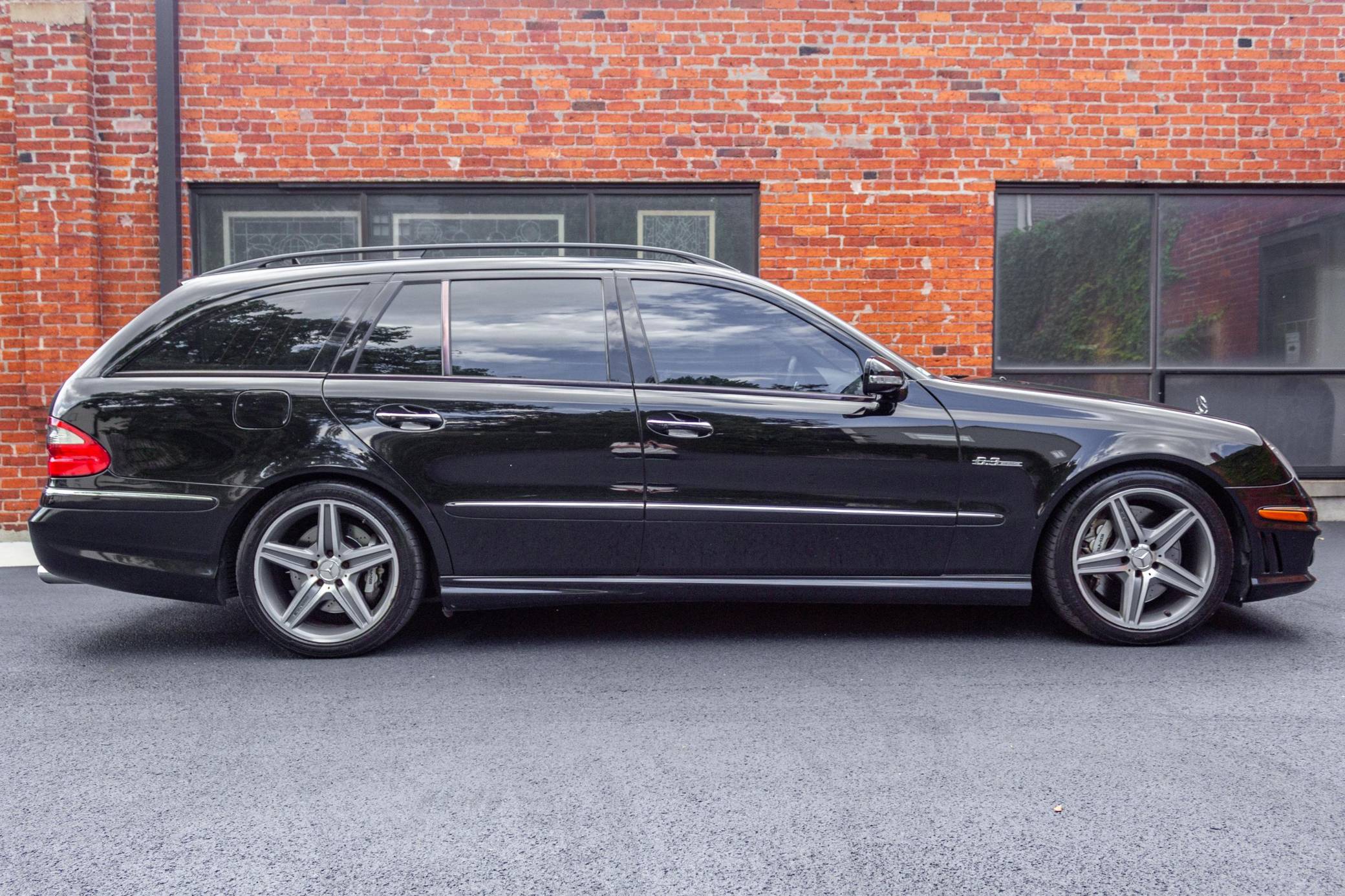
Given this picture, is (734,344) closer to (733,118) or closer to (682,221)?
(682,221)

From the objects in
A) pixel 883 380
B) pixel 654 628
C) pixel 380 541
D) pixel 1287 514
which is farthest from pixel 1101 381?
pixel 380 541

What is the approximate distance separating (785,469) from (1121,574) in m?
1.48

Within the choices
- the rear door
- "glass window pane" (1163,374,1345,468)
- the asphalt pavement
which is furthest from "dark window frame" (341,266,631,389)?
"glass window pane" (1163,374,1345,468)

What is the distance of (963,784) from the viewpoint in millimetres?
Result: 2850

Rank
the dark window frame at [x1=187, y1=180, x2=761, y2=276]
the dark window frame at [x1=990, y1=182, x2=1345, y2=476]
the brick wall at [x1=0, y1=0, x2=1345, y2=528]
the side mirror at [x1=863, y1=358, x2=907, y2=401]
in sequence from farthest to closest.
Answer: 1. the dark window frame at [x1=990, y1=182, x2=1345, y2=476]
2. the dark window frame at [x1=187, y1=180, x2=761, y2=276]
3. the brick wall at [x1=0, y1=0, x2=1345, y2=528]
4. the side mirror at [x1=863, y1=358, x2=907, y2=401]

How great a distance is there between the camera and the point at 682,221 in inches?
310

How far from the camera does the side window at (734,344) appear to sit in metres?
4.30

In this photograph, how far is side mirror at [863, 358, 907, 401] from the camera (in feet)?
13.6

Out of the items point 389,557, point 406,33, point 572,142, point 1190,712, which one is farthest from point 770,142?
point 1190,712

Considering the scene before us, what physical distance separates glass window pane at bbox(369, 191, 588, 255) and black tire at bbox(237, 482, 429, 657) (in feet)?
13.2

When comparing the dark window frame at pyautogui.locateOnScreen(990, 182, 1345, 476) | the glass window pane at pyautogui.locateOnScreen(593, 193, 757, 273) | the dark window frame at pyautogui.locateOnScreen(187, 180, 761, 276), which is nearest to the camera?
the dark window frame at pyautogui.locateOnScreen(187, 180, 761, 276)

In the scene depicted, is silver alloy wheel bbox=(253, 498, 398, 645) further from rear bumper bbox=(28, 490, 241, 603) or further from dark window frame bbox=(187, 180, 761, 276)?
dark window frame bbox=(187, 180, 761, 276)

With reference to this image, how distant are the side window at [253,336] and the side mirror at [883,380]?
7.18 feet

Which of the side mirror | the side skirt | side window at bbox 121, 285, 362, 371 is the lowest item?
the side skirt
